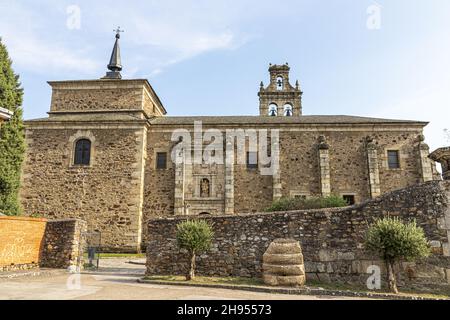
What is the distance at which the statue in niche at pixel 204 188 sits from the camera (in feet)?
65.7

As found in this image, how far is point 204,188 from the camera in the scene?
20.1 m

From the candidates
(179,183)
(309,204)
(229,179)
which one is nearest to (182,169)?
(179,183)

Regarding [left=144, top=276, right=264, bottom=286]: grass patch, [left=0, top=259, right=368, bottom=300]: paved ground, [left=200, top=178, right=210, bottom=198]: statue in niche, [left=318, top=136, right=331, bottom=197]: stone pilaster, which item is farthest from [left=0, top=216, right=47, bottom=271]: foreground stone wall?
[left=318, top=136, right=331, bottom=197]: stone pilaster

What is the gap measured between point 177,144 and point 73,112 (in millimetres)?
8206

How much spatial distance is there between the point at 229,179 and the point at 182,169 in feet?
9.81

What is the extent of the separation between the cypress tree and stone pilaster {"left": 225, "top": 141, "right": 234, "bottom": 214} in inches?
431

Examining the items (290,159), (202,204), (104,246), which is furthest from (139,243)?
(290,159)

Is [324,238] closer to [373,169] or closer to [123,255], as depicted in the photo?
[373,169]

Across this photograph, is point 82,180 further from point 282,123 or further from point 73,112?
point 282,123

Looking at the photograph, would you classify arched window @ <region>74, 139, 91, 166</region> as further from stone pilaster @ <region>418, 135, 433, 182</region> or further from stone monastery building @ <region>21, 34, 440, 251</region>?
stone pilaster @ <region>418, 135, 433, 182</region>

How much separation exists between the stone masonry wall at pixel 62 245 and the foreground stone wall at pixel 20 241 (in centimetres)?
23

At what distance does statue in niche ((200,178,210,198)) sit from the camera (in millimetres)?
20016

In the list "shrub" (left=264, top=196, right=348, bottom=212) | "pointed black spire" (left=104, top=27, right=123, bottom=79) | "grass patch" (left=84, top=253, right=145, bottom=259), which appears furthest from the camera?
"pointed black spire" (left=104, top=27, right=123, bottom=79)
